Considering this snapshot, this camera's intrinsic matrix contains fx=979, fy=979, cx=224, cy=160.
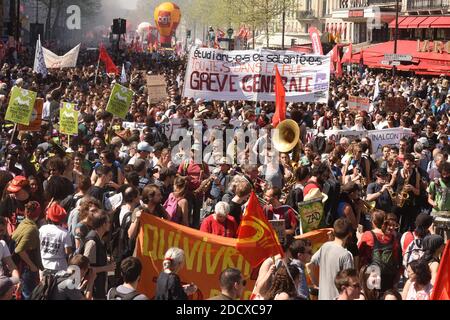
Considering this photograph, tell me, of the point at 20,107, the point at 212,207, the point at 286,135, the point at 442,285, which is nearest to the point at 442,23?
the point at 286,135

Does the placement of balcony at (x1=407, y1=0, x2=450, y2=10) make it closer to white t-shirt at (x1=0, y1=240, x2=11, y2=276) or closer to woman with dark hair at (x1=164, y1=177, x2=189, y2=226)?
woman with dark hair at (x1=164, y1=177, x2=189, y2=226)

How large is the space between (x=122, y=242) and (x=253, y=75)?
957cm

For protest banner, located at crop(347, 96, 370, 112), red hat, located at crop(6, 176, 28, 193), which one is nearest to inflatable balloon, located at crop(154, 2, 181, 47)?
protest banner, located at crop(347, 96, 370, 112)

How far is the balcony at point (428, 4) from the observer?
52.0 metres

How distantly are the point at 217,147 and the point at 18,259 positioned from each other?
18.2ft

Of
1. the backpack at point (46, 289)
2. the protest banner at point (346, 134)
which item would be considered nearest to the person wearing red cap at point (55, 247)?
the backpack at point (46, 289)

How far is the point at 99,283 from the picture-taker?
8.00 m

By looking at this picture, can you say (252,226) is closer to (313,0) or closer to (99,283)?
(99,283)

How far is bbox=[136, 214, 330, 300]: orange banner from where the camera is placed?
7969 mm

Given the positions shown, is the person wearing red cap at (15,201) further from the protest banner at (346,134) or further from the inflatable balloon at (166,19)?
the inflatable balloon at (166,19)

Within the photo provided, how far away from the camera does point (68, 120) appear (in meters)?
14.0

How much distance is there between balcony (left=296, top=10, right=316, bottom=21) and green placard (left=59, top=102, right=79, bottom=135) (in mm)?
71639

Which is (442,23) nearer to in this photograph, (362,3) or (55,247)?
(362,3)
